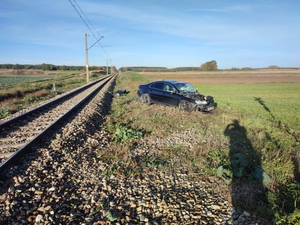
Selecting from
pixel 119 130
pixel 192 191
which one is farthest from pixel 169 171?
pixel 119 130

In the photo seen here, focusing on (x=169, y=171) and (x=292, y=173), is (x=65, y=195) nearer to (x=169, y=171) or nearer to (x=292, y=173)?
(x=169, y=171)

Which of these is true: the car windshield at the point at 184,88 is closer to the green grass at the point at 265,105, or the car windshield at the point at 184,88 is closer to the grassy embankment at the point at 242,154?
the grassy embankment at the point at 242,154

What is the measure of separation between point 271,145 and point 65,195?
20.2 ft

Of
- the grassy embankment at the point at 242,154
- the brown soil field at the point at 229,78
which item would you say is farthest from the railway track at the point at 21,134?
the brown soil field at the point at 229,78

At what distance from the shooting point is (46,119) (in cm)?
932

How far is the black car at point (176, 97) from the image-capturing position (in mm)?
11338

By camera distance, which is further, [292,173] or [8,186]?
[292,173]

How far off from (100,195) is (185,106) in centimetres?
804

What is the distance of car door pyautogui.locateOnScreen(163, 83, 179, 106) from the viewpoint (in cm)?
1182

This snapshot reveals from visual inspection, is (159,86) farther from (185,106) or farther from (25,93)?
(25,93)

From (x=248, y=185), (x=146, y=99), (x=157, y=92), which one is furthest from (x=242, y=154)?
(x=146, y=99)

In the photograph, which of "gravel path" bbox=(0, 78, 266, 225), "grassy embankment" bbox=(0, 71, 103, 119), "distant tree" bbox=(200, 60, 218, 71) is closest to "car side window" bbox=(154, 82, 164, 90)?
"gravel path" bbox=(0, 78, 266, 225)

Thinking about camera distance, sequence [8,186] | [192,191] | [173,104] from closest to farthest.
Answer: [8,186] < [192,191] < [173,104]

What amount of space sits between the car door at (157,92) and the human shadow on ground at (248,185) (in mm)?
6402
